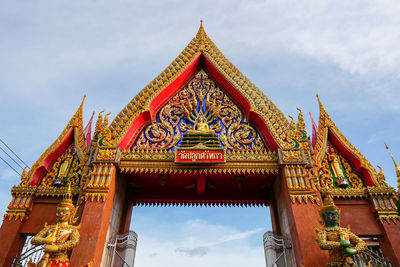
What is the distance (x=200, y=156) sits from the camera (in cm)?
1004

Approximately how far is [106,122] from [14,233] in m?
5.14

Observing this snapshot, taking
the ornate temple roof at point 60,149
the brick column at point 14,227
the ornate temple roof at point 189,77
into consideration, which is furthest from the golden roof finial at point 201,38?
the brick column at point 14,227

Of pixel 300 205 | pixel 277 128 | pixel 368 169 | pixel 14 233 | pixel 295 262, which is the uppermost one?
pixel 277 128

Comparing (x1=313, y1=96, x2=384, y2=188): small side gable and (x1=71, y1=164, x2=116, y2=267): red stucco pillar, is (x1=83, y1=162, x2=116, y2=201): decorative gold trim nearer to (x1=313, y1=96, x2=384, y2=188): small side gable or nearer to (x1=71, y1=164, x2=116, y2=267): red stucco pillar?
(x1=71, y1=164, x2=116, y2=267): red stucco pillar

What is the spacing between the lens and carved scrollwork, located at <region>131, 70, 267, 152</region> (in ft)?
36.8

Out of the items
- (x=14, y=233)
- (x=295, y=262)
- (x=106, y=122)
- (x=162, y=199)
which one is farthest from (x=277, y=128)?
(x=14, y=233)

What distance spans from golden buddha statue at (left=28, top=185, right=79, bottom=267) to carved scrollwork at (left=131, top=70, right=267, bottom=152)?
12.4 feet

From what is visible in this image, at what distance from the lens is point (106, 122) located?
11273 millimetres

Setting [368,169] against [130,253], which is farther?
[368,169]

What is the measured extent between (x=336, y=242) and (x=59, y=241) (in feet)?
24.9

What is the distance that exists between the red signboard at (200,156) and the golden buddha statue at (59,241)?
403cm

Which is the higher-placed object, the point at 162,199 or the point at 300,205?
the point at 162,199

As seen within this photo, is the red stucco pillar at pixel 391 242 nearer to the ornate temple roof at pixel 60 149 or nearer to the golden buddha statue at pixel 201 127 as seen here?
the golden buddha statue at pixel 201 127

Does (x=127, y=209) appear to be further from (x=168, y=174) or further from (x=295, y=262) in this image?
(x=295, y=262)
